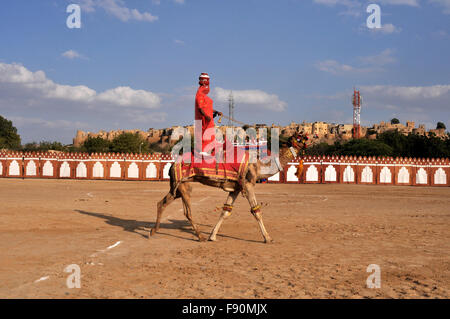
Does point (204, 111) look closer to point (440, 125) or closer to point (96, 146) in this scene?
point (96, 146)

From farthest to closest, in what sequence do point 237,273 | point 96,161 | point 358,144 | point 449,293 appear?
point 358,144 → point 96,161 → point 237,273 → point 449,293

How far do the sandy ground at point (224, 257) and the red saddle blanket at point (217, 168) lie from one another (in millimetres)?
1423

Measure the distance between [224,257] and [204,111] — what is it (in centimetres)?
334

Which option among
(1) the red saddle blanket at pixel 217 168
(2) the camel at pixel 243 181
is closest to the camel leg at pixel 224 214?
(2) the camel at pixel 243 181

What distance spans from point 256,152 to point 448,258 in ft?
13.9

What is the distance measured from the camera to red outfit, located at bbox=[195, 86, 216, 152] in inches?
351

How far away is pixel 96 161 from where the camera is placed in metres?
39.5

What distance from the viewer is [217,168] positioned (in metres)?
8.84

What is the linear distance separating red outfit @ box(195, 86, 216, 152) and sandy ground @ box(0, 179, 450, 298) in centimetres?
219

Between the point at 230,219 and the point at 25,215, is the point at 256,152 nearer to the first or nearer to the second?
the point at 230,219

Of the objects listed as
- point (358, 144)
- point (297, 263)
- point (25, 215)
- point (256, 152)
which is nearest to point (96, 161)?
point (25, 215)

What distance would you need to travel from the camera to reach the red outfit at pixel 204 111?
8.91 metres

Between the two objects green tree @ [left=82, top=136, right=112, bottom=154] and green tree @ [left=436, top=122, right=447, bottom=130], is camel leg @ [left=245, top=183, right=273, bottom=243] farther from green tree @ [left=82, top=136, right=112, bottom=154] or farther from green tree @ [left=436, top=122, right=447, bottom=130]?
green tree @ [left=436, top=122, right=447, bottom=130]

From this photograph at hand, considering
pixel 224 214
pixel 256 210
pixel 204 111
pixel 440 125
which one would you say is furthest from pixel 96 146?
pixel 440 125
